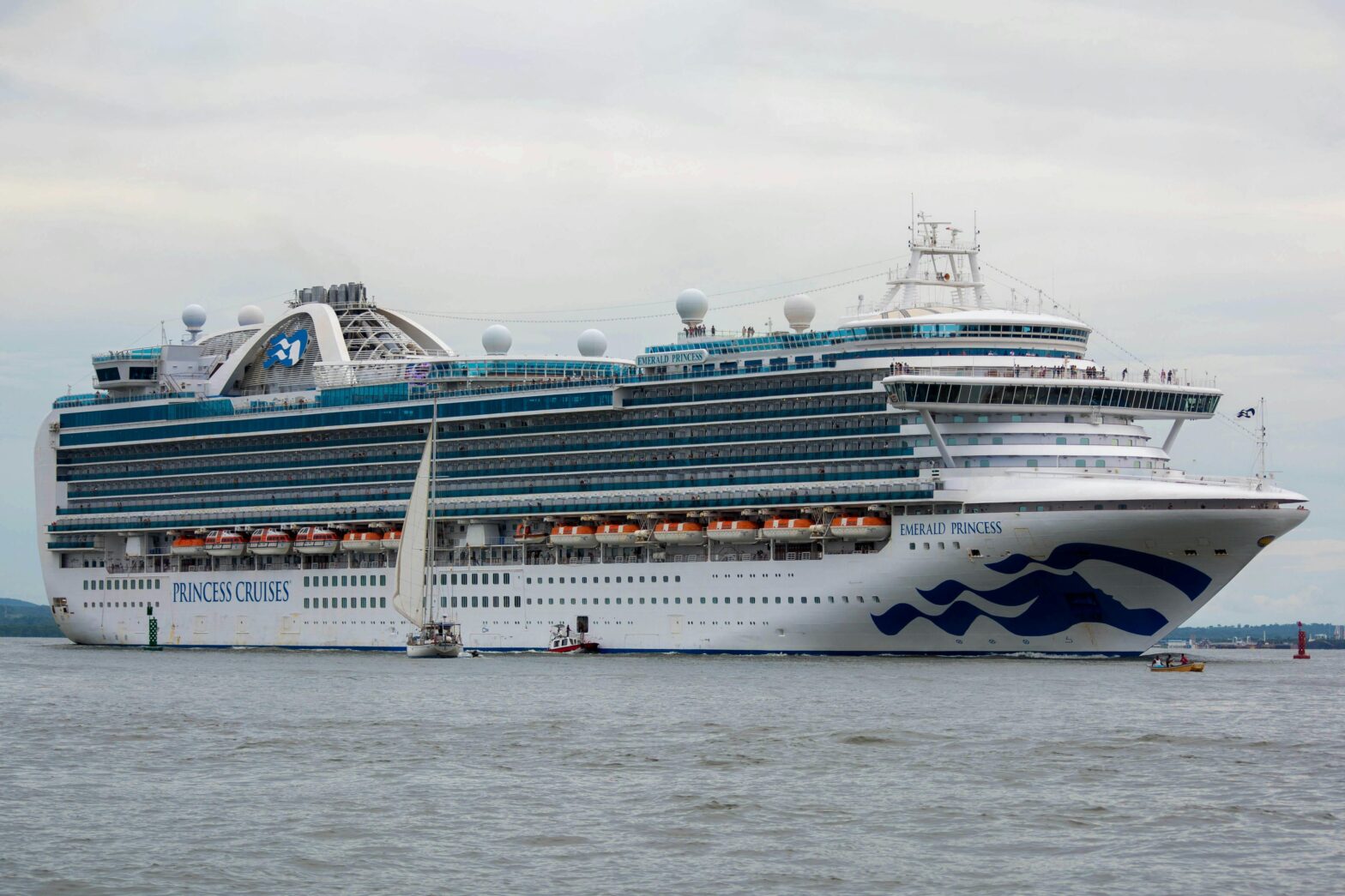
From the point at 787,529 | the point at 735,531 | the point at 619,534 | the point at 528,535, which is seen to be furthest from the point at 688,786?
the point at 528,535

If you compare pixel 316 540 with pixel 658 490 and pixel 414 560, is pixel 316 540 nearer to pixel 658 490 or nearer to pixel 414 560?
pixel 414 560

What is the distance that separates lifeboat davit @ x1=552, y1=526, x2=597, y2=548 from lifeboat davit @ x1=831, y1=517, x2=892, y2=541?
12633mm

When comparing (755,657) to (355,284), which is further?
(355,284)

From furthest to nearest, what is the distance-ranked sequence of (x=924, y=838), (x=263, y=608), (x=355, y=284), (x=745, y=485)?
(x=355, y=284)
(x=263, y=608)
(x=745, y=485)
(x=924, y=838)

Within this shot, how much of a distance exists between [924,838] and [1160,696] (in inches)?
1003

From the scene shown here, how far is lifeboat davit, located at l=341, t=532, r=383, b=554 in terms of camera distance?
88375 mm

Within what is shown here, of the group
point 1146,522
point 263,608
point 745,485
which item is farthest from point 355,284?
point 1146,522

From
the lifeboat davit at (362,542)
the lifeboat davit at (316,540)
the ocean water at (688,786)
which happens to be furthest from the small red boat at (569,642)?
the lifeboat davit at (316,540)

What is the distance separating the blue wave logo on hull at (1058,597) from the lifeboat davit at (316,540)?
3242 centimetres

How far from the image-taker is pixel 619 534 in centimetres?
7894

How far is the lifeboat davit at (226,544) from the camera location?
94750 mm

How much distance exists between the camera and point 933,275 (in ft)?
259

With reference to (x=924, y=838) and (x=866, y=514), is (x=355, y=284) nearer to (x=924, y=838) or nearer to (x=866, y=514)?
(x=866, y=514)

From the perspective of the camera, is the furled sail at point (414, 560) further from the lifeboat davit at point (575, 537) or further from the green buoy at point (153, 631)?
the green buoy at point (153, 631)
